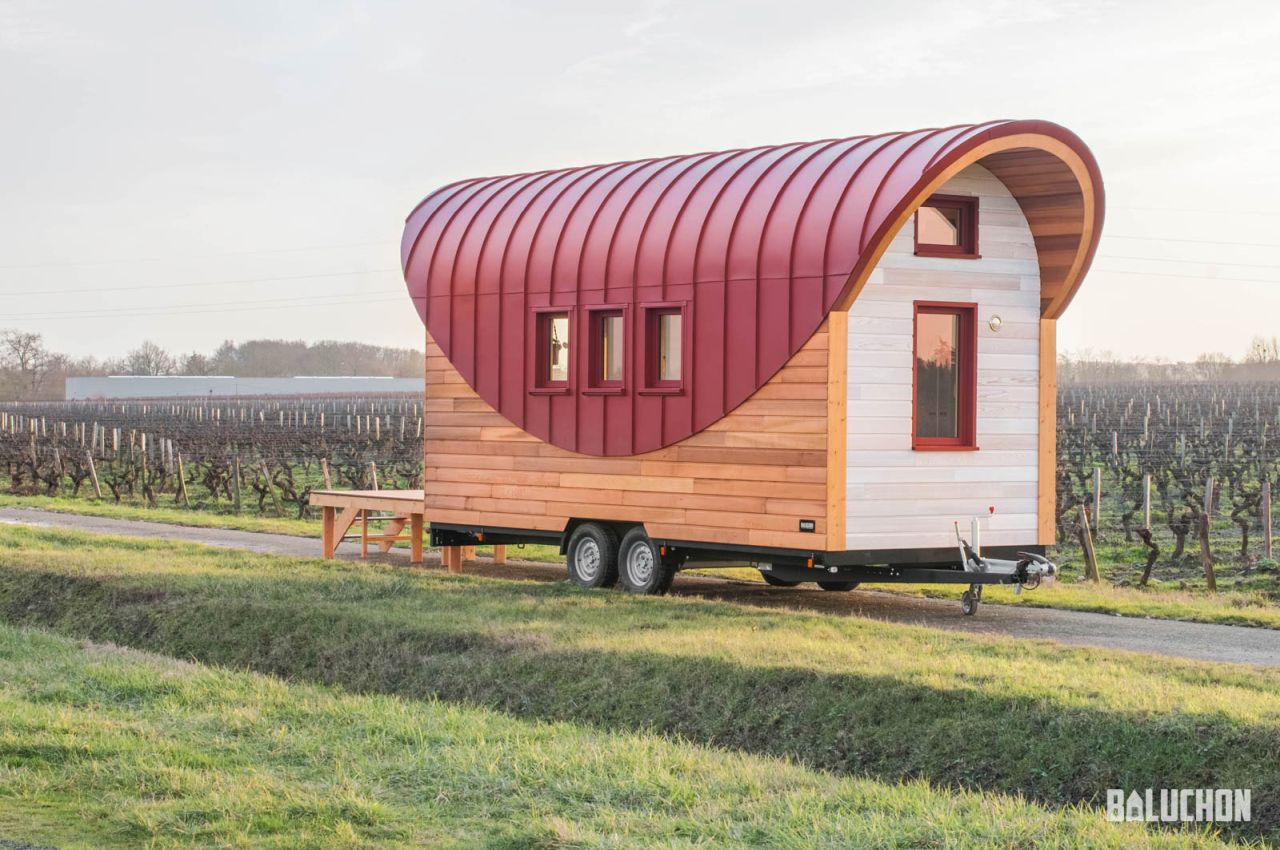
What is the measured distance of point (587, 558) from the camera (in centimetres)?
1791

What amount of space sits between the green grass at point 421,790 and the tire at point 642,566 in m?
6.05

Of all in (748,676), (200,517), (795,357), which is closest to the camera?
(748,676)

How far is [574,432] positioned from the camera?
1794 cm

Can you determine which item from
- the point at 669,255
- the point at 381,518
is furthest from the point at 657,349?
the point at 381,518

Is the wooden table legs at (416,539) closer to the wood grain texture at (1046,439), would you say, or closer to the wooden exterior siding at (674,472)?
the wooden exterior siding at (674,472)

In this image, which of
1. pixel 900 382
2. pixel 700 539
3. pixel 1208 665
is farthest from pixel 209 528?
pixel 1208 665

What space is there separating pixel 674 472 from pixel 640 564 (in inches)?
45.3

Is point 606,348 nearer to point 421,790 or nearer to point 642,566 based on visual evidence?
point 642,566

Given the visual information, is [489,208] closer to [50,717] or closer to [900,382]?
[900,382]

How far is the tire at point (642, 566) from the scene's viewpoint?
17000mm

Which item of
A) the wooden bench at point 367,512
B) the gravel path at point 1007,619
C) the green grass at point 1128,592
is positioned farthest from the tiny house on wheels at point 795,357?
the wooden bench at point 367,512

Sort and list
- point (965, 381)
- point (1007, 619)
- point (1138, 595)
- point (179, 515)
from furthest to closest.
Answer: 1. point (179, 515)
2. point (1138, 595)
3. point (965, 381)
4. point (1007, 619)

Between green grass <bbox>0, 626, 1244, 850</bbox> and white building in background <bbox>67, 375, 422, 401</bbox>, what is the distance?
14627cm

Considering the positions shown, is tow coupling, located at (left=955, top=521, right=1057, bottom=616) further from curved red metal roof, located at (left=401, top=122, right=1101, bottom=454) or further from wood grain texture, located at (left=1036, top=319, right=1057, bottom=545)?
curved red metal roof, located at (left=401, top=122, right=1101, bottom=454)
